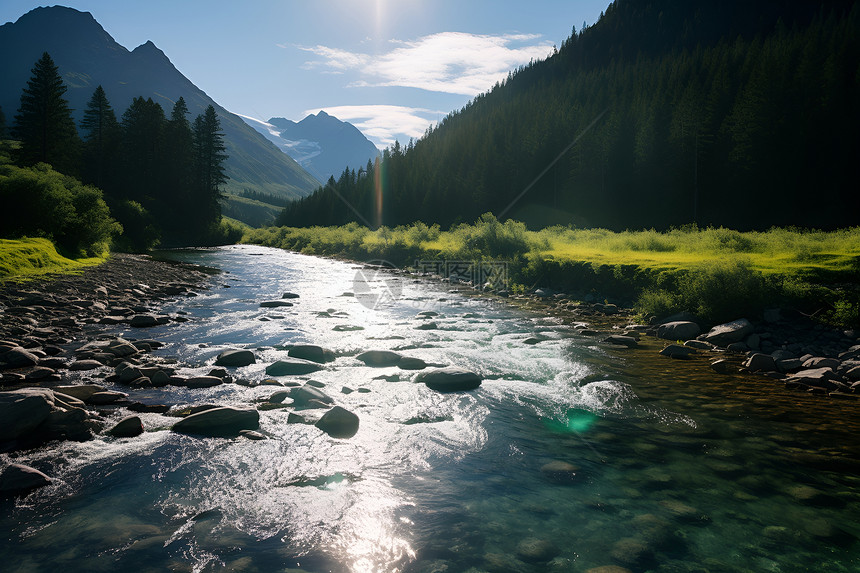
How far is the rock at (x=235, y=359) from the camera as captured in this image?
35.1 feet

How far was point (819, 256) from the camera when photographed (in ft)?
52.9

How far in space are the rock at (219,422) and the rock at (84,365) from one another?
4147mm

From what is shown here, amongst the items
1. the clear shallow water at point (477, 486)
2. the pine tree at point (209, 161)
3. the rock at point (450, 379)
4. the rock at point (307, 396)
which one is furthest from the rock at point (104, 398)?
the pine tree at point (209, 161)

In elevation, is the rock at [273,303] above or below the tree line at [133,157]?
below

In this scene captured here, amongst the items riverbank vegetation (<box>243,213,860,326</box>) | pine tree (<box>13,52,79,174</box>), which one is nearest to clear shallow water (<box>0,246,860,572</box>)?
riverbank vegetation (<box>243,213,860,326</box>)

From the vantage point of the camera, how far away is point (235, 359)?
35.3ft

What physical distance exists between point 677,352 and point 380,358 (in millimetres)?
8169

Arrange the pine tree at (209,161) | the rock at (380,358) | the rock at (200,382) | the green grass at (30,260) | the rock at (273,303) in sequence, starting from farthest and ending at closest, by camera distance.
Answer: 1. the pine tree at (209,161)
2. the rock at (273,303)
3. the green grass at (30,260)
4. the rock at (380,358)
5. the rock at (200,382)

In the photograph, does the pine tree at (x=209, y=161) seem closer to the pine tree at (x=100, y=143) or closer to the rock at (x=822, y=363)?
the pine tree at (x=100, y=143)

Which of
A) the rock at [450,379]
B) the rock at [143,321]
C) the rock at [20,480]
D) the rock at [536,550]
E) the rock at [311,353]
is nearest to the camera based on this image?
the rock at [536,550]

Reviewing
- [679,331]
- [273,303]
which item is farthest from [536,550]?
[273,303]

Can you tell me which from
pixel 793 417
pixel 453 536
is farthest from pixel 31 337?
pixel 793 417

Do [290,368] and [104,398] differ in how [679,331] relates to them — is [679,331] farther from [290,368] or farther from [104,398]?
[104,398]

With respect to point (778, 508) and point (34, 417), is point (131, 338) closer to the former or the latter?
point (34, 417)
